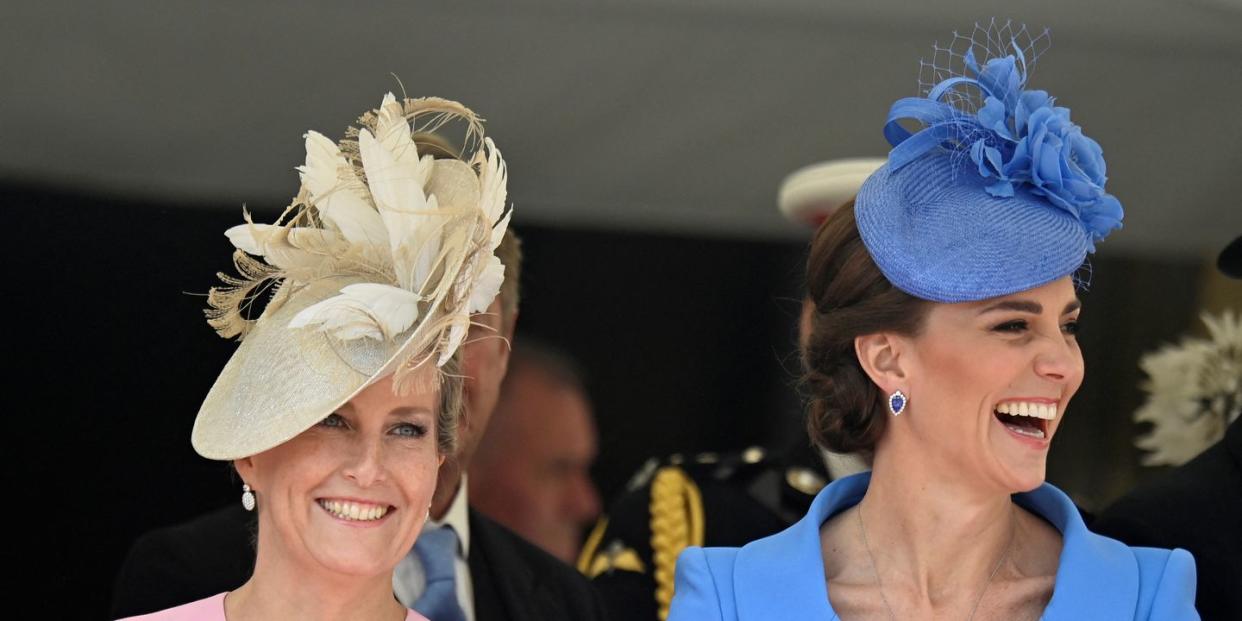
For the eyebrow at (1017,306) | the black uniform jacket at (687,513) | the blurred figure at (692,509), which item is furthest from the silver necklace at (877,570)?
the black uniform jacket at (687,513)

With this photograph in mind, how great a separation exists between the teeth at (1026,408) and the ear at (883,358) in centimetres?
16

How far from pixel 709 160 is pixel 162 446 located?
1.52 m

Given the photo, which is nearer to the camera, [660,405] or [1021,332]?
[1021,332]

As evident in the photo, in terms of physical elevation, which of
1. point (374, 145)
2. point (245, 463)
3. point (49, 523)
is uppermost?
point (374, 145)

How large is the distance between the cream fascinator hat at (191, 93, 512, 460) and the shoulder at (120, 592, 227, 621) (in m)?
0.25

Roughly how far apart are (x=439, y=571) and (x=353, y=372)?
761 mm

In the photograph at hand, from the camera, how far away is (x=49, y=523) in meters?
3.50

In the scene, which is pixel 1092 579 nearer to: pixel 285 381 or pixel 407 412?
pixel 407 412

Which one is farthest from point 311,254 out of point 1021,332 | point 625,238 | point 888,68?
point 888,68

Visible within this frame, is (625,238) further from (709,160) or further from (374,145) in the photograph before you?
(374,145)

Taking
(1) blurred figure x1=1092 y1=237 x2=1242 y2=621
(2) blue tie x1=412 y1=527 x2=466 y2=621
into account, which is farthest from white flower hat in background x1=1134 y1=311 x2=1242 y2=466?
(2) blue tie x1=412 y1=527 x2=466 y2=621

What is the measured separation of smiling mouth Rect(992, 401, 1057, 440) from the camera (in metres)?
2.54

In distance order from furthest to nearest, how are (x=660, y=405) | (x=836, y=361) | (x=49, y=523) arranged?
(x=660, y=405), (x=49, y=523), (x=836, y=361)

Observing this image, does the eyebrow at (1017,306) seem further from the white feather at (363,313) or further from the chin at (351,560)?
the chin at (351,560)
